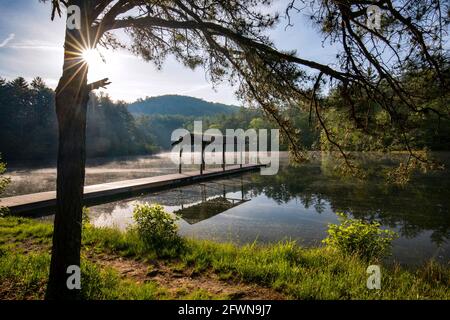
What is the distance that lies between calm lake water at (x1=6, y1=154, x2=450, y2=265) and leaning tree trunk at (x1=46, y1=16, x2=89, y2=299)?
370 centimetres

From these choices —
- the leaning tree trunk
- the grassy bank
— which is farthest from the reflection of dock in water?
the leaning tree trunk

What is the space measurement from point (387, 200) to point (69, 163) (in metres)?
13.6

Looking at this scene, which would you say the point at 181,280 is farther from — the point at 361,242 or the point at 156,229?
the point at 361,242

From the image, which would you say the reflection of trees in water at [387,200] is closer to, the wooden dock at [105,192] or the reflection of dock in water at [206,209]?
the reflection of dock in water at [206,209]

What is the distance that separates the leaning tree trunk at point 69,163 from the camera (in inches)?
132

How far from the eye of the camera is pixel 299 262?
204 inches

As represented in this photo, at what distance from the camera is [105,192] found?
1322cm

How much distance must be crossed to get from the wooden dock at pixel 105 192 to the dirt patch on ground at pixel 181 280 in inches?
225

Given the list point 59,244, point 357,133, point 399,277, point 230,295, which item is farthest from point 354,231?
point 59,244

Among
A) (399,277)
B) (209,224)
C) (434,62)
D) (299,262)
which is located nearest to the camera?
(434,62)

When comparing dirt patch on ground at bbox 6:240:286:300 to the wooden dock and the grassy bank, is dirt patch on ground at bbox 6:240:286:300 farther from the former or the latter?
the wooden dock

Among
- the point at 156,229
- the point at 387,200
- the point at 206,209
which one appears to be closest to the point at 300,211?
the point at 206,209
